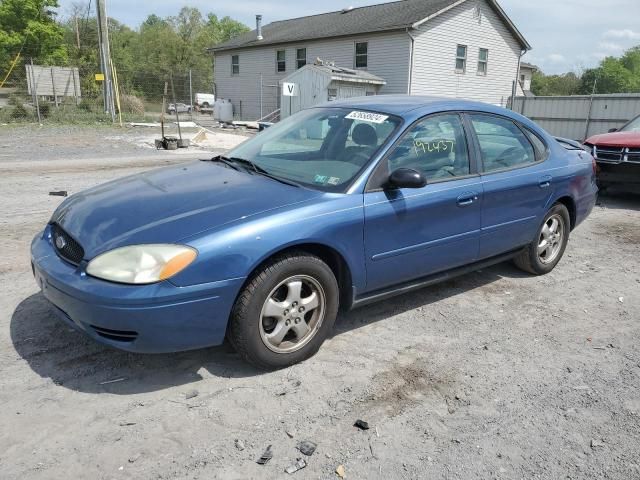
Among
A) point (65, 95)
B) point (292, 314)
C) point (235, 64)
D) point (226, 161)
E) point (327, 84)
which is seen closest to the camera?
point (292, 314)

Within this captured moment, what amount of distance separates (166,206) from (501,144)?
2801mm

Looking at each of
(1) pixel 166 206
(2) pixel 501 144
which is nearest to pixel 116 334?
(1) pixel 166 206

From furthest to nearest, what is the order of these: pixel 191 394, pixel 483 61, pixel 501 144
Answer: pixel 483 61, pixel 501 144, pixel 191 394

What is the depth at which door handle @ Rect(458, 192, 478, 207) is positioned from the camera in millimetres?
3929

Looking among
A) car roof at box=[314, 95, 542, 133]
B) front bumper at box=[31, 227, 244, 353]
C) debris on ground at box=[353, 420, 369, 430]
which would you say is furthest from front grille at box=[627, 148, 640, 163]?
front bumper at box=[31, 227, 244, 353]

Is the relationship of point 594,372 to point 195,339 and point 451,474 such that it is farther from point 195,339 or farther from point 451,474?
point 195,339

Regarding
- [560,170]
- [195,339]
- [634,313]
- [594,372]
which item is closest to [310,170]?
[195,339]

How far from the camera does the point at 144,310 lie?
8.84 ft

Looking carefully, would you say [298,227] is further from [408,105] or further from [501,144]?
[501,144]

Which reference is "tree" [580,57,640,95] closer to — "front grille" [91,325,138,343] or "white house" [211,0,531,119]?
"white house" [211,0,531,119]

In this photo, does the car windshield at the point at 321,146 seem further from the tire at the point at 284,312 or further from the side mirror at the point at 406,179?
the tire at the point at 284,312

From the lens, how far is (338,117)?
4.07 m

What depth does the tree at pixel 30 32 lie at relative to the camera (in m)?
42.1

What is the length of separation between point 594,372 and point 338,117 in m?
2.49
